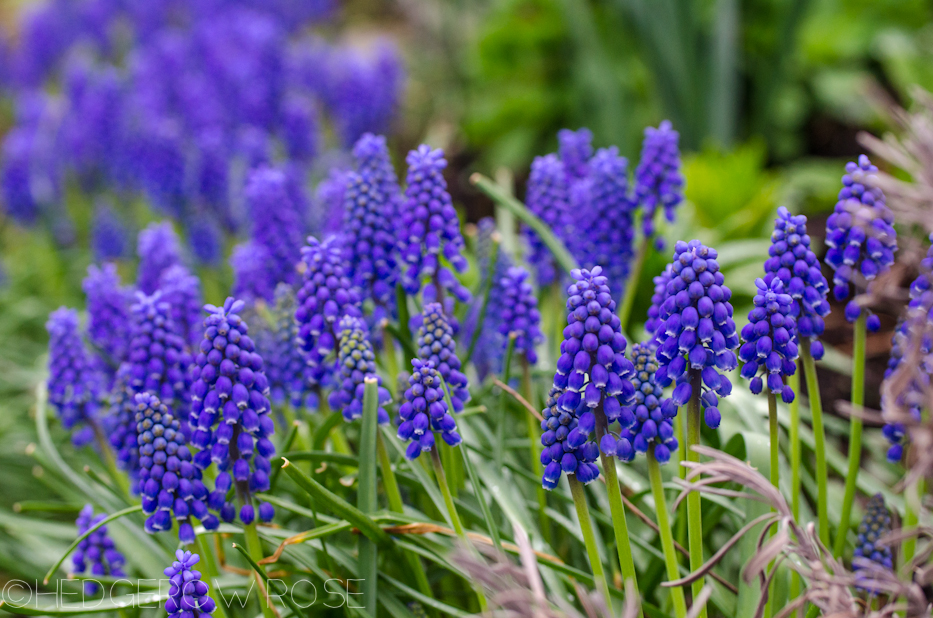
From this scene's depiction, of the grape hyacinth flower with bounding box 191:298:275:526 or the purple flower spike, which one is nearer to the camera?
the purple flower spike

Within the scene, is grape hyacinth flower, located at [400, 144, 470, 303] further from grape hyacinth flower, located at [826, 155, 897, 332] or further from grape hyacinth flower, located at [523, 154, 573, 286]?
grape hyacinth flower, located at [826, 155, 897, 332]

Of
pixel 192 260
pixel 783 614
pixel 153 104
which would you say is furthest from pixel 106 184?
pixel 783 614

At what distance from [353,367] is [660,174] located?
174 centimetres

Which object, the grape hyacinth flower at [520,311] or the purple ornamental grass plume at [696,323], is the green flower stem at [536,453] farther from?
the purple ornamental grass plume at [696,323]

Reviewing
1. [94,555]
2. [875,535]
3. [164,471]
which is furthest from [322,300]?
[875,535]

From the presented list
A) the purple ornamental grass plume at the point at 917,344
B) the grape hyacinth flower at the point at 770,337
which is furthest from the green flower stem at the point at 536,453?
the purple ornamental grass plume at the point at 917,344

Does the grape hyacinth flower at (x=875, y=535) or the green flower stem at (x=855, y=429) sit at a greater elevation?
the green flower stem at (x=855, y=429)

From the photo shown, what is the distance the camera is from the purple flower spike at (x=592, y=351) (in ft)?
7.02

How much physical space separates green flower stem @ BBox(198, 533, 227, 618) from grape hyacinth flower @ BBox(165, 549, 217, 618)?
33 cm

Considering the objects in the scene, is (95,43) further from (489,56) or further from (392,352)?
(392,352)

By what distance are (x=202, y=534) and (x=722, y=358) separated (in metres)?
1.90

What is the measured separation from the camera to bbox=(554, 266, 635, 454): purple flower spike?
2141 millimetres

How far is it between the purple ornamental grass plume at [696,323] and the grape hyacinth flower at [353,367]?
3.23 feet

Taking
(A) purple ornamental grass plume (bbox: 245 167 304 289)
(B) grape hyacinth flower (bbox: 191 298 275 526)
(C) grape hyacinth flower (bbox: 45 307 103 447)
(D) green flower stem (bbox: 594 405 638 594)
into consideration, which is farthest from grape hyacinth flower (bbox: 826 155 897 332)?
(C) grape hyacinth flower (bbox: 45 307 103 447)
